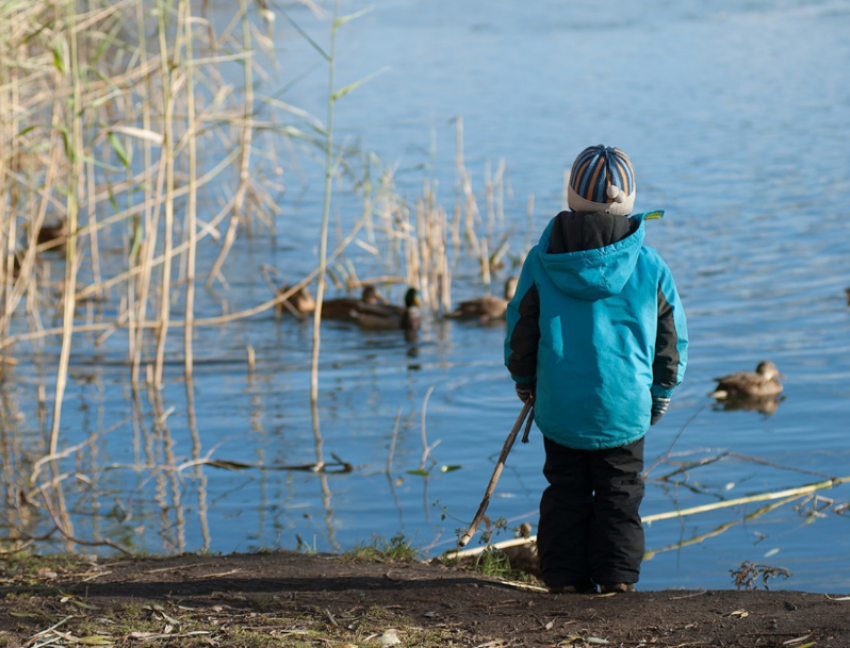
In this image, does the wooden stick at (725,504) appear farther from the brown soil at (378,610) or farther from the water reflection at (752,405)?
the water reflection at (752,405)

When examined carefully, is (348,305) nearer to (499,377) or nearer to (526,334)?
(499,377)

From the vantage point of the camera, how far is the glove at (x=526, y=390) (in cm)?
405

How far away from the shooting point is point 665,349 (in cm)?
395

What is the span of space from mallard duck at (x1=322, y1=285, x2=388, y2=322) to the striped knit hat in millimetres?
6283

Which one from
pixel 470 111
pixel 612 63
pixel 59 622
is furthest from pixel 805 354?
pixel 612 63

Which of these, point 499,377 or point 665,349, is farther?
point 499,377

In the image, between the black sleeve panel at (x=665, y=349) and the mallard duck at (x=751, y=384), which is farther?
the mallard duck at (x=751, y=384)

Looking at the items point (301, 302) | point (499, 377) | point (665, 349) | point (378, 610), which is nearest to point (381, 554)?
point (378, 610)

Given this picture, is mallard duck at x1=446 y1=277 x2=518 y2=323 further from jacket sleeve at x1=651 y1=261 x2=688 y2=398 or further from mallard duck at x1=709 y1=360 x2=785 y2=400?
jacket sleeve at x1=651 y1=261 x2=688 y2=398

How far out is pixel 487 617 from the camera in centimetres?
366

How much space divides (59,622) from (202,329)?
6.94 metres

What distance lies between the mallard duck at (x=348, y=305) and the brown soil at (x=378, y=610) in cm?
596

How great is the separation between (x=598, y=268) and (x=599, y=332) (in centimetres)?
24

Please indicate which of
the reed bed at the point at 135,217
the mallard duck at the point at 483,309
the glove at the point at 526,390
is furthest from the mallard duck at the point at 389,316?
the glove at the point at 526,390
